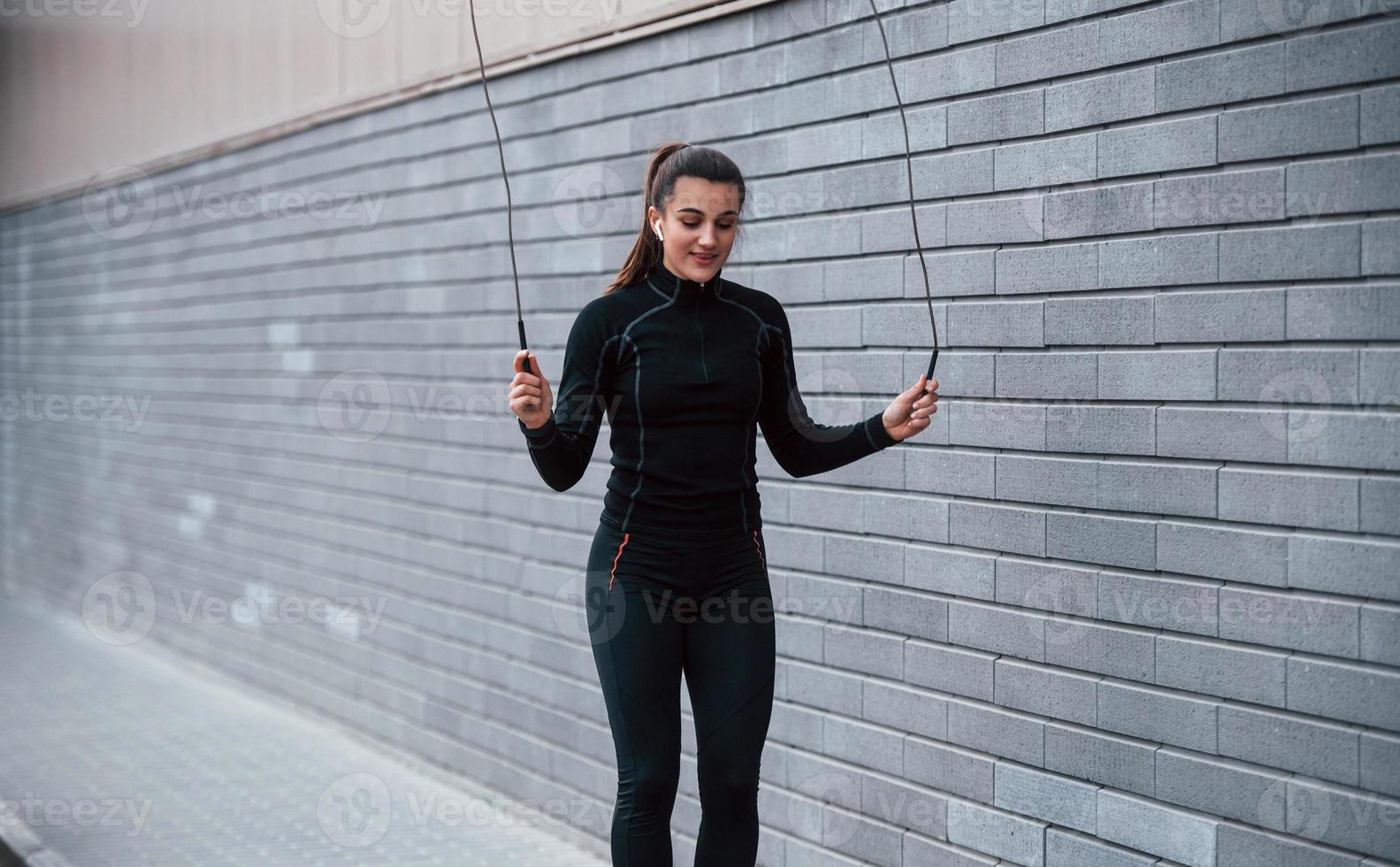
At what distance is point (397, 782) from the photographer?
20.6 ft

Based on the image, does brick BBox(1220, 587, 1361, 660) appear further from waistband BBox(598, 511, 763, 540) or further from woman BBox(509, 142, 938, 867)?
Answer: waistband BBox(598, 511, 763, 540)

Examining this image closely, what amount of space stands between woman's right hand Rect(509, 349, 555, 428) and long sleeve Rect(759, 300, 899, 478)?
62 cm

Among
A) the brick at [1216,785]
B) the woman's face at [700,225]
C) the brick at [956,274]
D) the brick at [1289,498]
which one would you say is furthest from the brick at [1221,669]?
the woman's face at [700,225]

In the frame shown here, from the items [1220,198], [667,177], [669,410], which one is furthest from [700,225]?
[1220,198]

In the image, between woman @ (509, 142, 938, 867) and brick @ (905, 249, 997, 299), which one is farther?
brick @ (905, 249, 997, 299)

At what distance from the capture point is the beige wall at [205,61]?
239 inches

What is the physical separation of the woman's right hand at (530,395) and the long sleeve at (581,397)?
0.12m

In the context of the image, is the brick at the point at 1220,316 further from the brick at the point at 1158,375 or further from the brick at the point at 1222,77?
the brick at the point at 1222,77

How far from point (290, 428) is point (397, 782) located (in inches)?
95.7

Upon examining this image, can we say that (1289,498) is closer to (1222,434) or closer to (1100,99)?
(1222,434)

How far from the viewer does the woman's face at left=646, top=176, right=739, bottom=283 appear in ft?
10.8

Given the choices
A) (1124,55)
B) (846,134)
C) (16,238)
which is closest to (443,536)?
(846,134)

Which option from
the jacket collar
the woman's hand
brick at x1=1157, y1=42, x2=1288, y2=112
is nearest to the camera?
brick at x1=1157, y1=42, x2=1288, y2=112

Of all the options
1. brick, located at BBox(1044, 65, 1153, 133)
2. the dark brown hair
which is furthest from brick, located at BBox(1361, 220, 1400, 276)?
the dark brown hair
